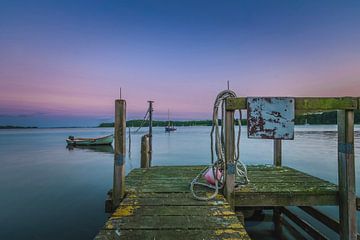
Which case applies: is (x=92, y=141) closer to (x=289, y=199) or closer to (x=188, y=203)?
(x=188, y=203)

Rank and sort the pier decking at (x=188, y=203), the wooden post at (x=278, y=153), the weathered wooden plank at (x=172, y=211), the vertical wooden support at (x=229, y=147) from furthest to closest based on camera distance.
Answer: the wooden post at (x=278, y=153)
the vertical wooden support at (x=229, y=147)
the weathered wooden plank at (x=172, y=211)
the pier decking at (x=188, y=203)

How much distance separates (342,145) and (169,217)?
110 inches

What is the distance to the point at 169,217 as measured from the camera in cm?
265

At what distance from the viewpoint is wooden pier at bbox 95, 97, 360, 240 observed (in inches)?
92.7

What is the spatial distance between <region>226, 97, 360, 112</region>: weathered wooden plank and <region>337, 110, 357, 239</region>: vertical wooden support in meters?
0.14

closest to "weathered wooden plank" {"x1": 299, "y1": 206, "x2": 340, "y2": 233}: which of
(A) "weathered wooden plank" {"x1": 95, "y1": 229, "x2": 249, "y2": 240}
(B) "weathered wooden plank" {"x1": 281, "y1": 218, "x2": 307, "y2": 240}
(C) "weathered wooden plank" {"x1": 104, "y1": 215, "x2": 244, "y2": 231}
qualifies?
(B) "weathered wooden plank" {"x1": 281, "y1": 218, "x2": 307, "y2": 240}

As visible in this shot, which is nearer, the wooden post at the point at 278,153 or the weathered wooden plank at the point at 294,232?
the weathered wooden plank at the point at 294,232

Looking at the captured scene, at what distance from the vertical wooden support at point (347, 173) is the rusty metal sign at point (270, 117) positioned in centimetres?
79

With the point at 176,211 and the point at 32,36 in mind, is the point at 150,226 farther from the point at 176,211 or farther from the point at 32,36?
the point at 32,36

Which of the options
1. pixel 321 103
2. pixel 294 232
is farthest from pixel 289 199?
pixel 294 232

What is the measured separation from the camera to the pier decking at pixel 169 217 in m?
2.22

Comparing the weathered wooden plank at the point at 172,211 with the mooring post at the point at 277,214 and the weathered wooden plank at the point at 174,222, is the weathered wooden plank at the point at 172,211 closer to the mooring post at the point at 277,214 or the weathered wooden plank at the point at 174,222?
the weathered wooden plank at the point at 174,222

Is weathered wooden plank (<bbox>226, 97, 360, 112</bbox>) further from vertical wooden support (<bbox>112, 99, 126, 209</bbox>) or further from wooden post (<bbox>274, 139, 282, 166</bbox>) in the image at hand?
wooden post (<bbox>274, 139, 282, 166</bbox>)

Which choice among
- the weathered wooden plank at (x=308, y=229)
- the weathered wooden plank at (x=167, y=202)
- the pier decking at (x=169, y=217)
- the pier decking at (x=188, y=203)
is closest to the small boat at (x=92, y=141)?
the pier decking at (x=188, y=203)
